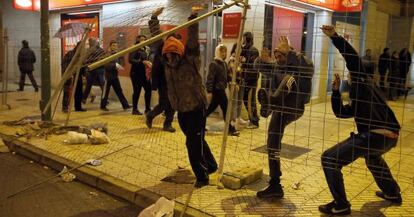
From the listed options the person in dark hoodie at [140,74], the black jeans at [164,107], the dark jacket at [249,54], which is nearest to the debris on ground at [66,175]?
the black jeans at [164,107]

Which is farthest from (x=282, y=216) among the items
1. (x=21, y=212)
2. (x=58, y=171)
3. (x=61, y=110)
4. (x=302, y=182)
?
(x=61, y=110)

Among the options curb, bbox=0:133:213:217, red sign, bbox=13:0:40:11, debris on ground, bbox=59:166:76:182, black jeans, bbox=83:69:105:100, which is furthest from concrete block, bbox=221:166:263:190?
red sign, bbox=13:0:40:11

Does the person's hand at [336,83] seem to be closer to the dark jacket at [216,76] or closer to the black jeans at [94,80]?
the dark jacket at [216,76]

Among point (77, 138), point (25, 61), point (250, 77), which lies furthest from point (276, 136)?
point (25, 61)

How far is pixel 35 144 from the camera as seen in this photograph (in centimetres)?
700

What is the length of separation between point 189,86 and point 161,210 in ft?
4.64

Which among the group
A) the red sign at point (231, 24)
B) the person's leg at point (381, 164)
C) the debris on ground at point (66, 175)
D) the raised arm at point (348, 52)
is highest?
the red sign at point (231, 24)

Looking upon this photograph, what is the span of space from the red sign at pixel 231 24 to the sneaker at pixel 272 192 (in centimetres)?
478

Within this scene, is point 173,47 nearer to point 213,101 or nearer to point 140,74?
point 213,101

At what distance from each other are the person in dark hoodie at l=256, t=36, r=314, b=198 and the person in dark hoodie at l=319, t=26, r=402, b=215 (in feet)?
1.40

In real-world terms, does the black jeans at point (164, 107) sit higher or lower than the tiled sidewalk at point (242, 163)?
higher

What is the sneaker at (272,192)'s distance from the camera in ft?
15.5

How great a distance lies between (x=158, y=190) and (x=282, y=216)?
1.49m

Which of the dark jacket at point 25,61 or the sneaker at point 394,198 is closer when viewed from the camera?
the sneaker at point 394,198
